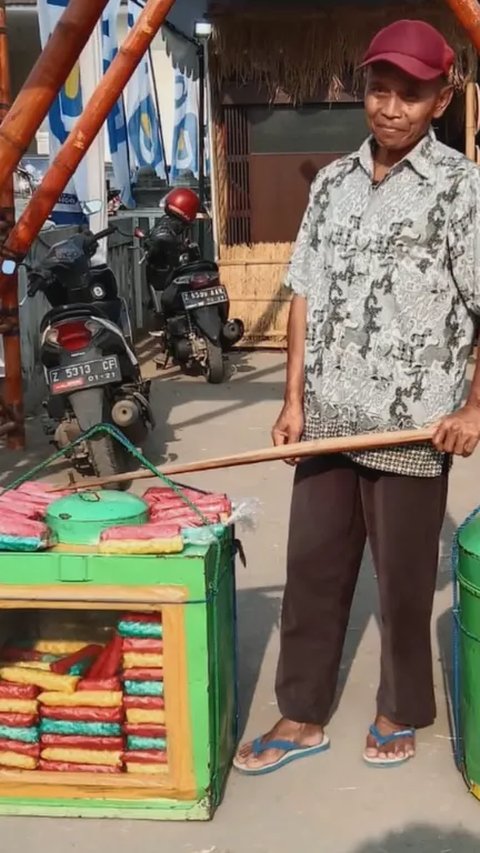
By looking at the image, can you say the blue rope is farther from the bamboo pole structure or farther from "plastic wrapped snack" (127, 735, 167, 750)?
the bamboo pole structure

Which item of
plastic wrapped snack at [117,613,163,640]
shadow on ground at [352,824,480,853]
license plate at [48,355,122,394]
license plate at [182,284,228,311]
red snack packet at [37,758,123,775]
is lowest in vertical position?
shadow on ground at [352,824,480,853]

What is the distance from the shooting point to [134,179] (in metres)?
13.7

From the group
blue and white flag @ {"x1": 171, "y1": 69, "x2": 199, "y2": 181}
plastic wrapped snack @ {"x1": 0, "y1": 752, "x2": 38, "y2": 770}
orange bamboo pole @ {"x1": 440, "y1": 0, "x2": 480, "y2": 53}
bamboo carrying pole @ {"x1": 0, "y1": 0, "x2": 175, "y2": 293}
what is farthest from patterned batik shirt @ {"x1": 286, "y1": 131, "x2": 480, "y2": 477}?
blue and white flag @ {"x1": 171, "y1": 69, "x2": 199, "y2": 181}

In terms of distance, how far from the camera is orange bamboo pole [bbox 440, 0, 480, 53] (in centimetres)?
459

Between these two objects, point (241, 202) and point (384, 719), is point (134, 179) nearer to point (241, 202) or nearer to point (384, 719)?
point (241, 202)

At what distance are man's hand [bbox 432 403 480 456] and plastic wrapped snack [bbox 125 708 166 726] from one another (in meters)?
0.95

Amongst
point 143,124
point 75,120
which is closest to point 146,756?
point 75,120

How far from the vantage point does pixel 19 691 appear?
7.88ft

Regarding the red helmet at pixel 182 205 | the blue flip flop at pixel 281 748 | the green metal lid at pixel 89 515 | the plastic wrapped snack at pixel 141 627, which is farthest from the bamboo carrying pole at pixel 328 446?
the red helmet at pixel 182 205

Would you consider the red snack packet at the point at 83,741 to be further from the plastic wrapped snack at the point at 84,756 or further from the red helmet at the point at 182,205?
the red helmet at the point at 182,205

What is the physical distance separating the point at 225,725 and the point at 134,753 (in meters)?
0.27

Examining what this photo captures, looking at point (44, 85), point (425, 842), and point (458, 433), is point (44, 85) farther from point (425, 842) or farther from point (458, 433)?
point (425, 842)

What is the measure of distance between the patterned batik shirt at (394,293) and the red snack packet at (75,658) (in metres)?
0.87

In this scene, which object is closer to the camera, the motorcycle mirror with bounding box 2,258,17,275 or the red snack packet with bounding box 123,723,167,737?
the red snack packet with bounding box 123,723,167,737
